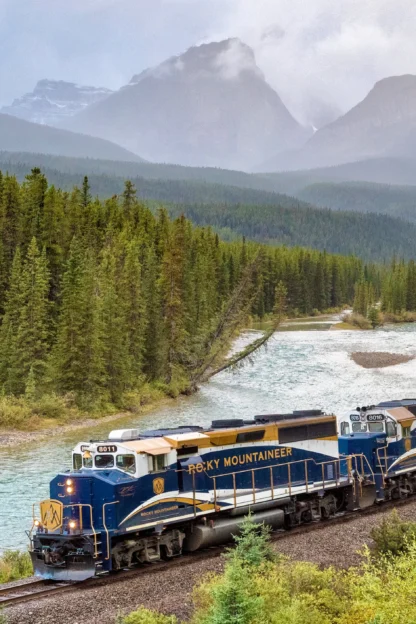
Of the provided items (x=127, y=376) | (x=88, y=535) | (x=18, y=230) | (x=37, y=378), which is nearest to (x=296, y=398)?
(x=127, y=376)

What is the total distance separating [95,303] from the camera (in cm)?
5862

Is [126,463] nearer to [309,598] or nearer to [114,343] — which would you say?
[309,598]

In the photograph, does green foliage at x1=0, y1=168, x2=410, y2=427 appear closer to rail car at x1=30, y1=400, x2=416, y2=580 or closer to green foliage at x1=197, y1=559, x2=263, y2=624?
rail car at x1=30, y1=400, x2=416, y2=580

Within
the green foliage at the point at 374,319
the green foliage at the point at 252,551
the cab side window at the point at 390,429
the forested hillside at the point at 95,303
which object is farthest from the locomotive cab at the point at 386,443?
the green foliage at the point at 374,319

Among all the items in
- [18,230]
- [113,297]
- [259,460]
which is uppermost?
[18,230]

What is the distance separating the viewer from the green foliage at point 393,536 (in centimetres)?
2073

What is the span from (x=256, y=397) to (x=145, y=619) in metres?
44.4

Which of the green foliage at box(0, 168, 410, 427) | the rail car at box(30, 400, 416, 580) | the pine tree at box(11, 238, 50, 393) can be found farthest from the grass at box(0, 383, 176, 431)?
the rail car at box(30, 400, 416, 580)

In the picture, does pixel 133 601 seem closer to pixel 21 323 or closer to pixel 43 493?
pixel 43 493

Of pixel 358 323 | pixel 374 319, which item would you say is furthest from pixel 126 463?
pixel 374 319

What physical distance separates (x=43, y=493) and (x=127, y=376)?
29079mm

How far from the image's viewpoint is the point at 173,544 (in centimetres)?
2270

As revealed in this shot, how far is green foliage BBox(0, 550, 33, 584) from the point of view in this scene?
22.4 meters

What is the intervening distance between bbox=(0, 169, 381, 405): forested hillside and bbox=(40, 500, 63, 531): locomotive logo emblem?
1324 inches
